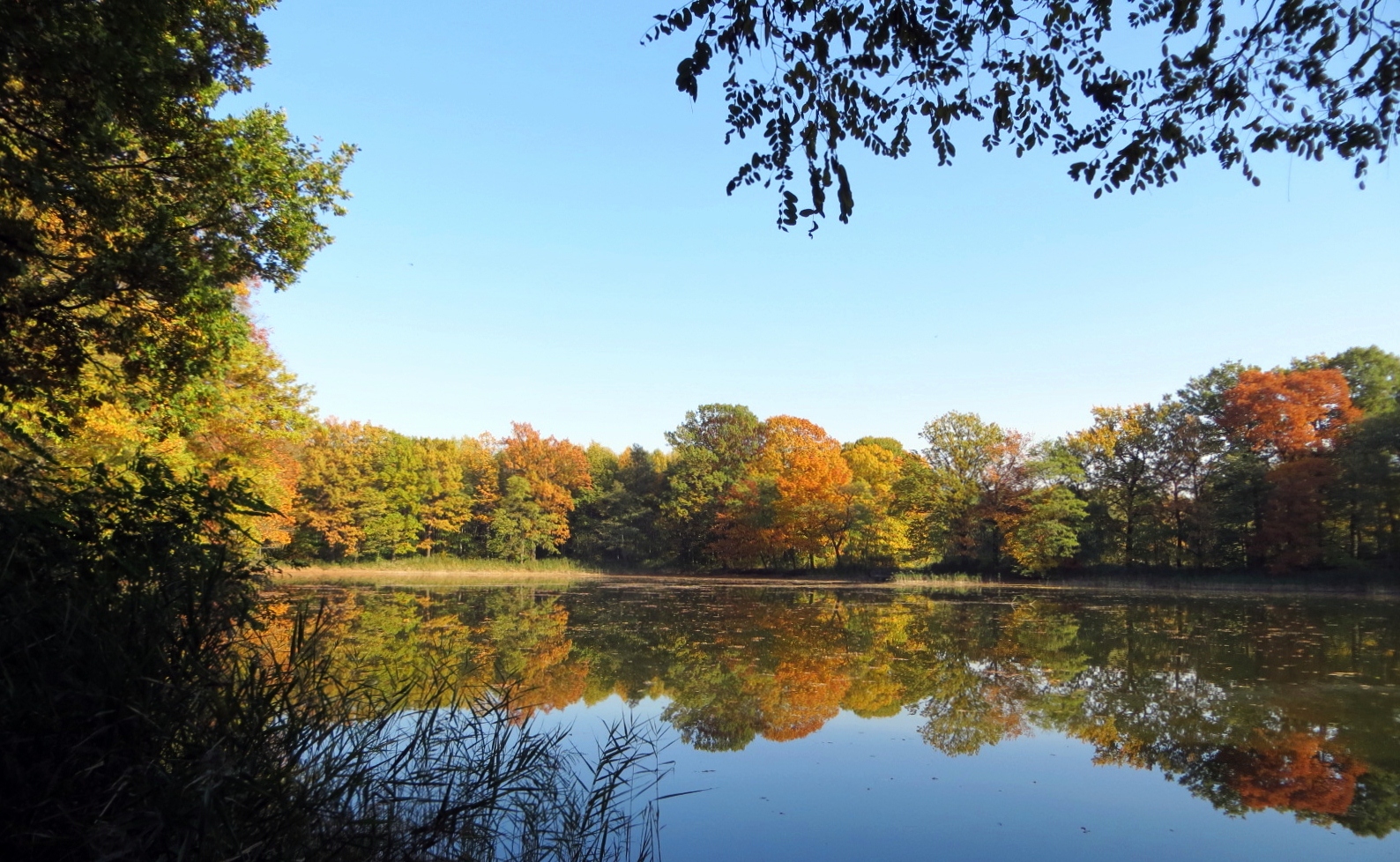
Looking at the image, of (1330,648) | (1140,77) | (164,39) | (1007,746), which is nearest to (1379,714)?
(1007,746)

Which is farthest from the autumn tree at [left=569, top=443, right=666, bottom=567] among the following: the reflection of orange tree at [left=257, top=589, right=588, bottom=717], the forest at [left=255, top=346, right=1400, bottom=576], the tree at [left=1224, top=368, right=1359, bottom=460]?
the tree at [left=1224, top=368, right=1359, bottom=460]

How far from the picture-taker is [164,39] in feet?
17.4

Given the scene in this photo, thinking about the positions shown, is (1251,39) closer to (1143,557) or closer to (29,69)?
(29,69)

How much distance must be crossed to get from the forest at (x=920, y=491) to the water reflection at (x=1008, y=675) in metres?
7.72

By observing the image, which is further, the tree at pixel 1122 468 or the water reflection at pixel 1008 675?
the tree at pixel 1122 468

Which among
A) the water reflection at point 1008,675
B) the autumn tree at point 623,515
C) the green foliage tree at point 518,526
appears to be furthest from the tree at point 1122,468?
the green foliage tree at point 518,526

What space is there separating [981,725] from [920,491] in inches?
1170

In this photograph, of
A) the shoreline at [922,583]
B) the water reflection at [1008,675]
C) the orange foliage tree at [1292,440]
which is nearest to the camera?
the water reflection at [1008,675]

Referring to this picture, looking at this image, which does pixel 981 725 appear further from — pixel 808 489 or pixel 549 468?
pixel 549 468

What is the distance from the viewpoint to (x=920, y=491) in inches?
1426

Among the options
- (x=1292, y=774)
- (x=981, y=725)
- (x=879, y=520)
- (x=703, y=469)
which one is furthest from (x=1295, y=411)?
(x=1292, y=774)

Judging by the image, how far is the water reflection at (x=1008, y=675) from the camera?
20.5ft

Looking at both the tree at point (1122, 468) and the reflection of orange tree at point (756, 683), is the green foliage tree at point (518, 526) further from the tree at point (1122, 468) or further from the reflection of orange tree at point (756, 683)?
the reflection of orange tree at point (756, 683)

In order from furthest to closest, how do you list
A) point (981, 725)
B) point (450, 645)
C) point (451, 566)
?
point (451, 566), point (450, 645), point (981, 725)
